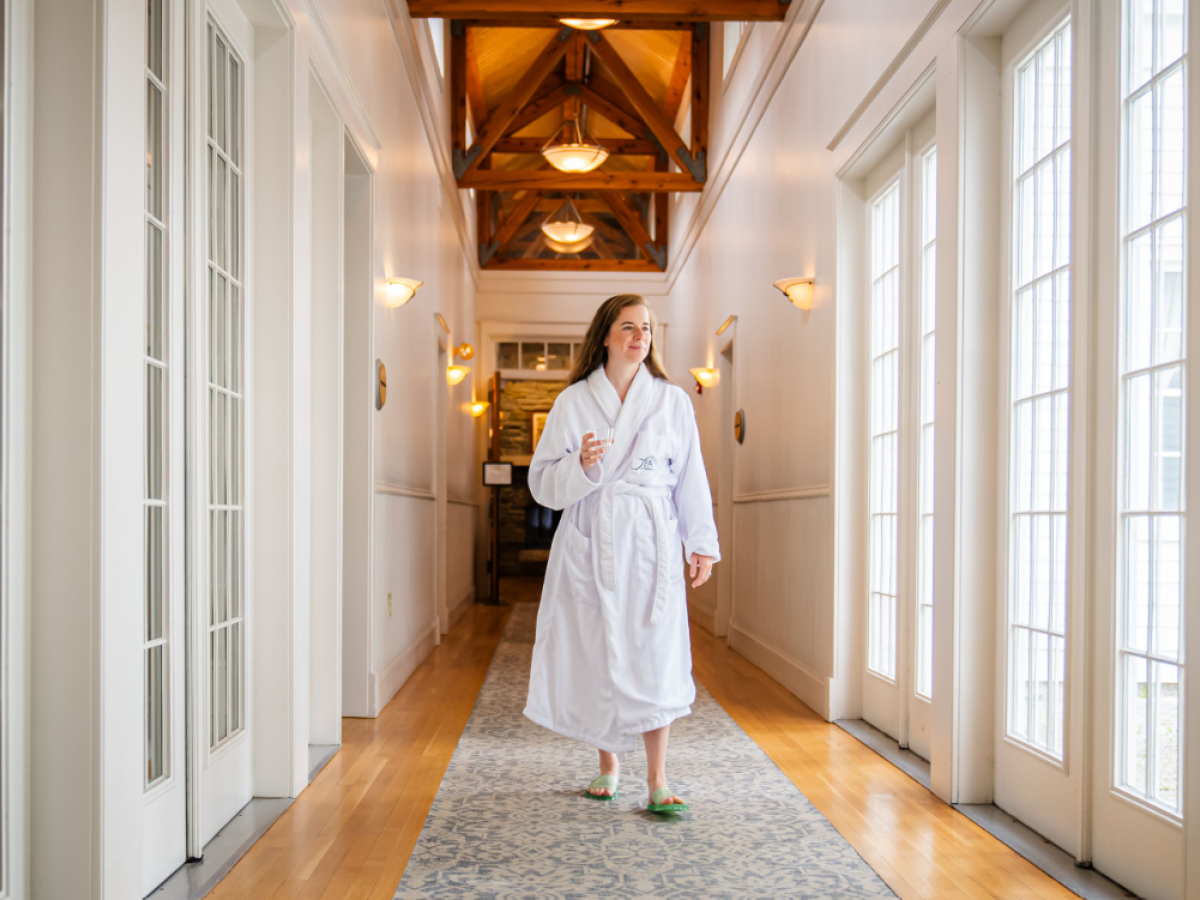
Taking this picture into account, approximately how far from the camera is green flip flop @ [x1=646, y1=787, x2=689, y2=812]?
2641mm

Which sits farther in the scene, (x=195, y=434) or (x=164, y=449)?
(x=195, y=434)

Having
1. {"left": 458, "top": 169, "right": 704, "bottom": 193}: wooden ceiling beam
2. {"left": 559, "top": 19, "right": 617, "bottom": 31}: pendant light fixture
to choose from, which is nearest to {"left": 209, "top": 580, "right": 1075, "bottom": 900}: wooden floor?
{"left": 559, "top": 19, "right": 617, "bottom": 31}: pendant light fixture

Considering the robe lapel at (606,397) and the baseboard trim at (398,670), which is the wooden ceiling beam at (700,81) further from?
the robe lapel at (606,397)

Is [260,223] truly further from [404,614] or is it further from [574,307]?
[574,307]

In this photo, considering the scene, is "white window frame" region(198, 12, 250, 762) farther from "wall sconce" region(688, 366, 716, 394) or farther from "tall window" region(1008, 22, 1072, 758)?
"wall sconce" region(688, 366, 716, 394)

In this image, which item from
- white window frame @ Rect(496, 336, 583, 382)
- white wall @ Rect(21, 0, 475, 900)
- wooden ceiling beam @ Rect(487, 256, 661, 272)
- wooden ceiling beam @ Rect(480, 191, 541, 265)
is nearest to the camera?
white wall @ Rect(21, 0, 475, 900)

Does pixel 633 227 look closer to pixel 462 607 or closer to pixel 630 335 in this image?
pixel 462 607

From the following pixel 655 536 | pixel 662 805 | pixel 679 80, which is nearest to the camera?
pixel 662 805

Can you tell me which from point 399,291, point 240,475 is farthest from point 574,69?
point 240,475

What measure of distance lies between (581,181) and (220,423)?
6358 millimetres

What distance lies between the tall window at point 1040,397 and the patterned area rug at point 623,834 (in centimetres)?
64

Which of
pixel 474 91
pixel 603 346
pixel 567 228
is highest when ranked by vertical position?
pixel 474 91

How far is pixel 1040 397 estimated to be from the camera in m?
2.54

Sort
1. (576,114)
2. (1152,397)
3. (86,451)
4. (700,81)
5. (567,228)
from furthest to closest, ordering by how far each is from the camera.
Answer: (576,114) < (567,228) < (700,81) < (1152,397) < (86,451)
